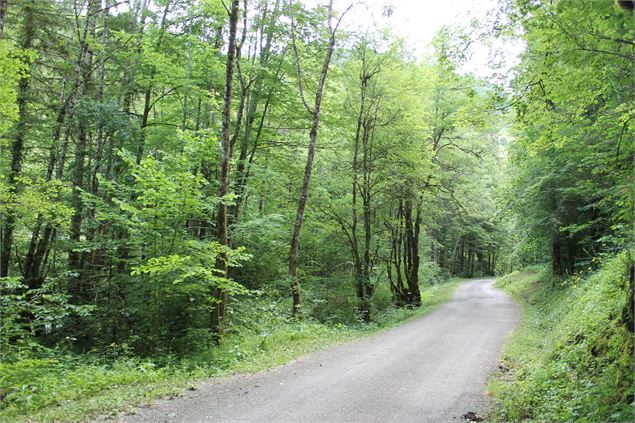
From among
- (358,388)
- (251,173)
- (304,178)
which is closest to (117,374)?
(358,388)

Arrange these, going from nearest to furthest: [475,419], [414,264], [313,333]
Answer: [475,419], [313,333], [414,264]

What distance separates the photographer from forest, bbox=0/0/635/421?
740cm

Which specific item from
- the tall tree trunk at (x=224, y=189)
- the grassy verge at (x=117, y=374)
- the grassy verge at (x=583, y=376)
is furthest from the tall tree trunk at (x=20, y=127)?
the grassy verge at (x=583, y=376)

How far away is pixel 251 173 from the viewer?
1694 centimetres

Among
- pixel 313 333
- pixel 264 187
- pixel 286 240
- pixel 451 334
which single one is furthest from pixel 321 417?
pixel 264 187

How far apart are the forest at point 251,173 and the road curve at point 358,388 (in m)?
0.82

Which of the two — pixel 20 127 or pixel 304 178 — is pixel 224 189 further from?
pixel 20 127

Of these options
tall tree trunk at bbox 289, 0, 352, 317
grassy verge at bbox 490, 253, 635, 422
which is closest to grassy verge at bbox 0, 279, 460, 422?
tall tree trunk at bbox 289, 0, 352, 317

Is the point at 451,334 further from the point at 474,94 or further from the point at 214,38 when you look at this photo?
the point at 214,38

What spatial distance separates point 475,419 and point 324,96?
14.0 meters

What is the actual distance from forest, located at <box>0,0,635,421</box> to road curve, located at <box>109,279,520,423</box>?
82cm

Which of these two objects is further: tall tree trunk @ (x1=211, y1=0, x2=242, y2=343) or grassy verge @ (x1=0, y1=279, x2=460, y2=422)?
tall tree trunk @ (x1=211, y1=0, x2=242, y2=343)

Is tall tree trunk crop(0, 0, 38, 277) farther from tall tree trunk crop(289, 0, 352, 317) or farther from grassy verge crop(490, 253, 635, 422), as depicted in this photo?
grassy verge crop(490, 253, 635, 422)

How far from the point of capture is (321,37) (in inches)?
607
